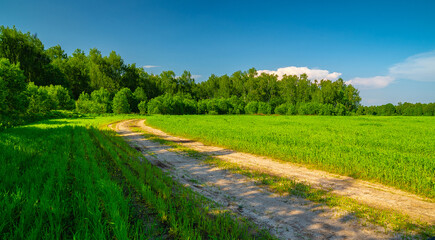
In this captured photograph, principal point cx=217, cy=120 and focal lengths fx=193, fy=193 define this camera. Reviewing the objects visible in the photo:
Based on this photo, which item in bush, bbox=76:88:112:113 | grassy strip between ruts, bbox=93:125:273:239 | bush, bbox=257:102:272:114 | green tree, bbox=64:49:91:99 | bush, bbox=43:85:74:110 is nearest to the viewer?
grassy strip between ruts, bbox=93:125:273:239

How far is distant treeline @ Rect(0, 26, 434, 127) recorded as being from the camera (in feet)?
225

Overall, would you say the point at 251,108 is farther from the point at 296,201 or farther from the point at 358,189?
the point at 296,201

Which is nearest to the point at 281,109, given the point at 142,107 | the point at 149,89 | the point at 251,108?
the point at 251,108

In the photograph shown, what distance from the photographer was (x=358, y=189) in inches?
270

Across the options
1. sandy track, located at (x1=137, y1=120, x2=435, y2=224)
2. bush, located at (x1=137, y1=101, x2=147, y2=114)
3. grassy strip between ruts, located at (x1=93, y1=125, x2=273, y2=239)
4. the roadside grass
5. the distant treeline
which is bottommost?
sandy track, located at (x1=137, y1=120, x2=435, y2=224)

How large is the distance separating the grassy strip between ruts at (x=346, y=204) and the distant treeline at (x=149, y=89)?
168 feet

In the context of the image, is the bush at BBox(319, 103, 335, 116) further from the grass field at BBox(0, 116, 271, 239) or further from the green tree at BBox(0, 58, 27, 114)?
the green tree at BBox(0, 58, 27, 114)

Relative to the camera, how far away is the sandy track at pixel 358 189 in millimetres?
5445

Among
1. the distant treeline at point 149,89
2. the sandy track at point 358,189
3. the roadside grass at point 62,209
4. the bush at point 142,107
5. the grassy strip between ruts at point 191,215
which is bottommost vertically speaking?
the sandy track at point 358,189

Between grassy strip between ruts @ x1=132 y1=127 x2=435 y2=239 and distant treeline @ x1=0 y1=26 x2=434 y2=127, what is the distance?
5119cm

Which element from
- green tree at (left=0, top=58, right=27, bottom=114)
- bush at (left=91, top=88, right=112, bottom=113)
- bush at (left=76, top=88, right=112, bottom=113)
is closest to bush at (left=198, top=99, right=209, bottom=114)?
bush at (left=91, top=88, right=112, bottom=113)

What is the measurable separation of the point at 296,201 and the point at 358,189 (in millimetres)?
2870

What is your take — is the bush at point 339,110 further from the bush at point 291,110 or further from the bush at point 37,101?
the bush at point 37,101

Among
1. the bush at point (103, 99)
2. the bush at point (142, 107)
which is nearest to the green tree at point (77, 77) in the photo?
the bush at point (103, 99)
